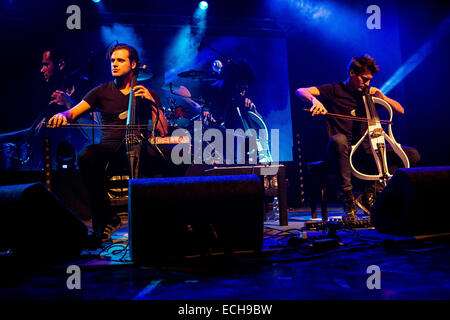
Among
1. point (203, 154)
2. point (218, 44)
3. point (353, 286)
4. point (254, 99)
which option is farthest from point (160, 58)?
point (353, 286)

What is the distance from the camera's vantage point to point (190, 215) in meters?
1.65

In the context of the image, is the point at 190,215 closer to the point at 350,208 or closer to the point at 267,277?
the point at 267,277

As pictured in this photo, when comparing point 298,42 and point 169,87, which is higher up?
point 298,42

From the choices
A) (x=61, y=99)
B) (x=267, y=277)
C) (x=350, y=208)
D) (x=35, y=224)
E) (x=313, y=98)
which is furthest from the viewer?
(x=61, y=99)

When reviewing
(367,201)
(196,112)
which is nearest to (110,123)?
(367,201)

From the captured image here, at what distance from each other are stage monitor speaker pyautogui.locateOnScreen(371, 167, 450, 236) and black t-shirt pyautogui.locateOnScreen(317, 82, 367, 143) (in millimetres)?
1400

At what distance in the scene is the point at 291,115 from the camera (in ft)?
21.8

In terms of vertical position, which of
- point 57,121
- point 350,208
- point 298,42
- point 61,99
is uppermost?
point 298,42

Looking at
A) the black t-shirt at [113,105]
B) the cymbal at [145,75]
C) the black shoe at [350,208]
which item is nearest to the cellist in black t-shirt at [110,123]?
the black t-shirt at [113,105]

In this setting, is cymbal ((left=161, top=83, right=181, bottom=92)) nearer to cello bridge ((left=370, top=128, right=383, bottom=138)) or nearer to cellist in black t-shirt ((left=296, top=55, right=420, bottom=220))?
cellist in black t-shirt ((left=296, top=55, right=420, bottom=220))

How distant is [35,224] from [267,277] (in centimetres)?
121

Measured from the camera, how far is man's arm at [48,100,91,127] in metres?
2.78

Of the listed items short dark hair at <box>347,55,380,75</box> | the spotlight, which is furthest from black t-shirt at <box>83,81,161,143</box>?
the spotlight
